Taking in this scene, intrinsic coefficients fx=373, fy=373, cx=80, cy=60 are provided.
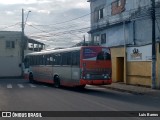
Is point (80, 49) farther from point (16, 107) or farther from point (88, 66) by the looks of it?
→ point (16, 107)

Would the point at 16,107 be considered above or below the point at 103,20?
below

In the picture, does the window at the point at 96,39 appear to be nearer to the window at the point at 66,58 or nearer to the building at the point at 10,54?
the window at the point at 66,58

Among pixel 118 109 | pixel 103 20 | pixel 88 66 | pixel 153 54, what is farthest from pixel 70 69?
pixel 103 20

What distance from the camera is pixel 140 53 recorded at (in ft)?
97.1

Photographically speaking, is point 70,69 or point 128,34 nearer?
point 70,69

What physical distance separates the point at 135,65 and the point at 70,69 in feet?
23.1

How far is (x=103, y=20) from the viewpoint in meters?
39.0

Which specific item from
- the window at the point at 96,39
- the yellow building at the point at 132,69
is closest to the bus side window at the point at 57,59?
the yellow building at the point at 132,69

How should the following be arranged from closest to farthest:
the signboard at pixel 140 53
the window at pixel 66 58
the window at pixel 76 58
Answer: the window at pixel 76 58, the window at pixel 66 58, the signboard at pixel 140 53

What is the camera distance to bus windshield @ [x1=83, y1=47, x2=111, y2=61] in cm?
2395

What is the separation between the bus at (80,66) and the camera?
2389cm

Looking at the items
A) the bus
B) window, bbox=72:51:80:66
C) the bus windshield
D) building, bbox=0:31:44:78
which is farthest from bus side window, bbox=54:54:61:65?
building, bbox=0:31:44:78

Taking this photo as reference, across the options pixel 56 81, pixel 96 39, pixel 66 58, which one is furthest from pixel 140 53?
pixel 96 39

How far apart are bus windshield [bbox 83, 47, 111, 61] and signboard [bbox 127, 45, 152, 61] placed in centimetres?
485
